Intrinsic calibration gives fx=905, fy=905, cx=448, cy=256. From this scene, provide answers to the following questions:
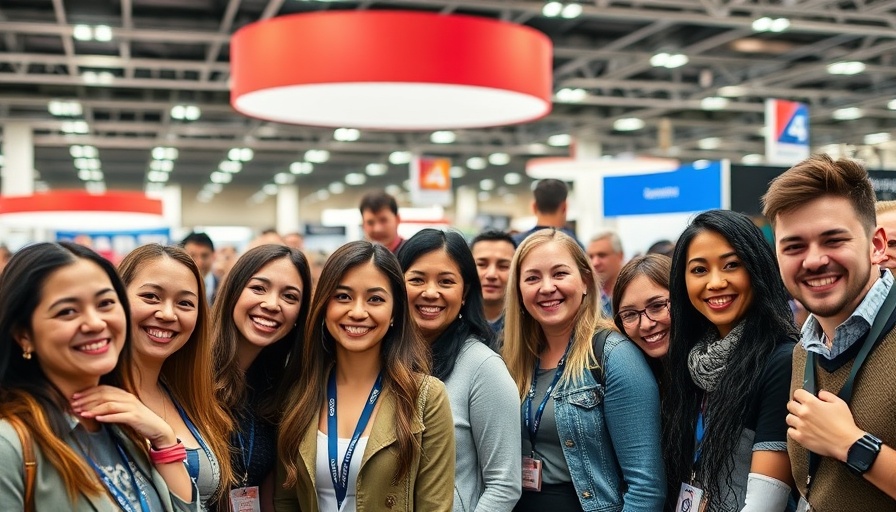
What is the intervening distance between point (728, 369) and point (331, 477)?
1.10m

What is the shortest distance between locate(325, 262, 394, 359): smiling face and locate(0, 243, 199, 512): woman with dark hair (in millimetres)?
706

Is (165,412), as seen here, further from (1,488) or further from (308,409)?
(1,488)

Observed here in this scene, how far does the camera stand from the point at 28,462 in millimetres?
1715

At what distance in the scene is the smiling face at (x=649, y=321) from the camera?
2801 mm

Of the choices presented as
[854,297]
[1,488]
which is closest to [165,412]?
[1,488]

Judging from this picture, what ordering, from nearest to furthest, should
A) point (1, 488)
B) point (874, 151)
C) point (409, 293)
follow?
point (1, 488), point (409, 293), point (874, 151)

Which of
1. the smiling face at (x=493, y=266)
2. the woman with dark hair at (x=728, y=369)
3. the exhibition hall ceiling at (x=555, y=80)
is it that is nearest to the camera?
the woman with dark hair at (x=728, y=369)

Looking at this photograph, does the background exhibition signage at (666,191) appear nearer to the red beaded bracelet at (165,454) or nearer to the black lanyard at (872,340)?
the black lanyard at (872,340)

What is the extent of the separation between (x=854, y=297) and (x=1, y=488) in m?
1.75

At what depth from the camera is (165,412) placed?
2.42 m

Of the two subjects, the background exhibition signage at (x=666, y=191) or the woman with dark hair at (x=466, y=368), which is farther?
the background exhibition signage at (x=666, y=191)

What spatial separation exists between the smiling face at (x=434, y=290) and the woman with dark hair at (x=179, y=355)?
2.35 feet

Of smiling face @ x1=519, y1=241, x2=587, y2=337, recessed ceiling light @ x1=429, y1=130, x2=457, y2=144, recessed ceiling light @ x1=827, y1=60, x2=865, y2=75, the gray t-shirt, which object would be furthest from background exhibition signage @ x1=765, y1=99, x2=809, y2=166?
recessed ceiling light @ x1=429, y1=130, x2=457, y2=144

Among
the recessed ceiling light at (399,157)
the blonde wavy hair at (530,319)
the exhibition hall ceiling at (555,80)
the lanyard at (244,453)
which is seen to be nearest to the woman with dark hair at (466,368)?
the blonde wavy hair at (530,319)
